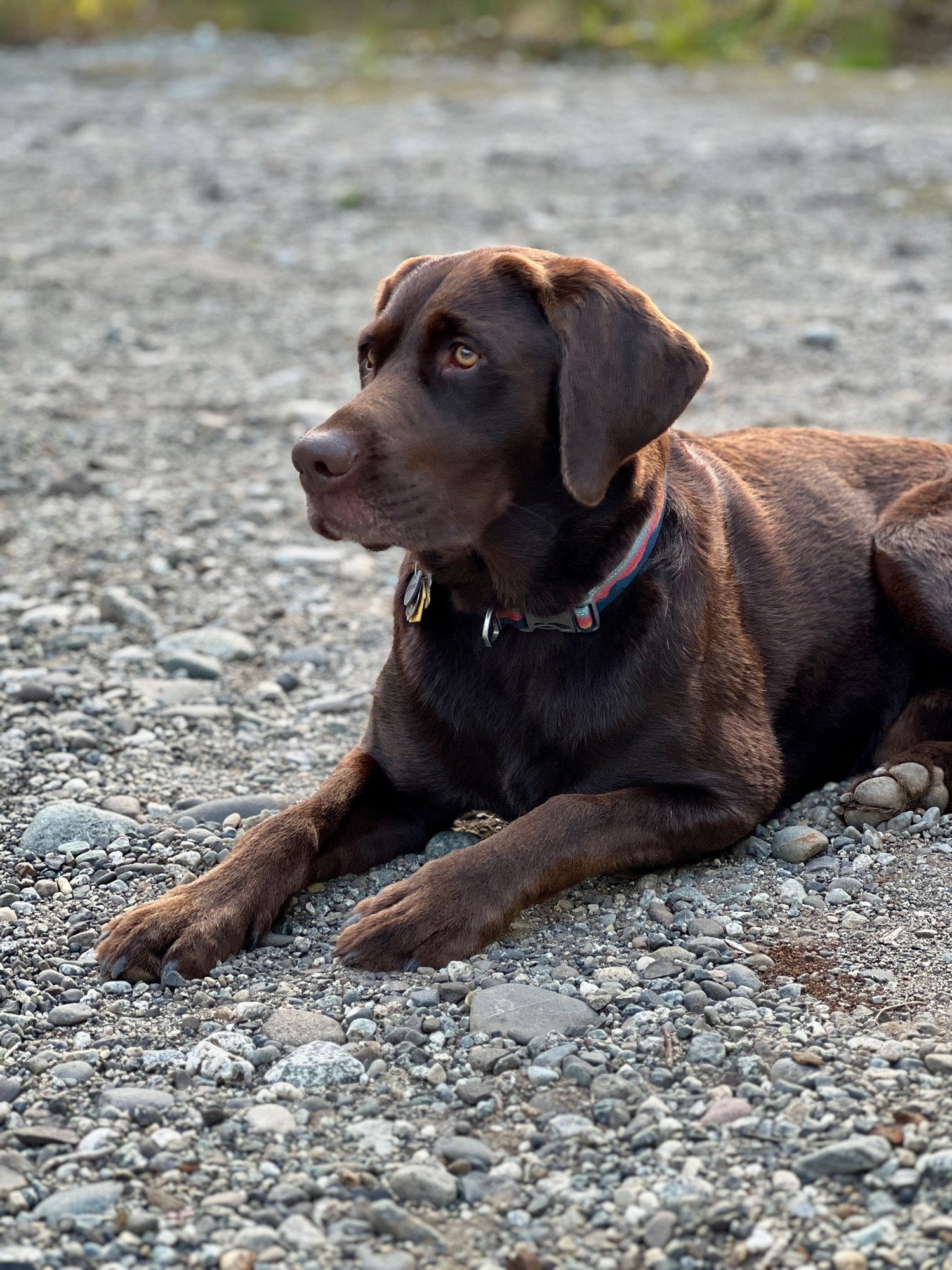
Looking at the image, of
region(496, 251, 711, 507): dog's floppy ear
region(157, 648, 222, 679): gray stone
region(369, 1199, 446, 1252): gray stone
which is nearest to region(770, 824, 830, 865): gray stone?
region(496, 251, 711, 507): dog's floppy ear

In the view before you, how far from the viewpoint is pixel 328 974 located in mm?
3391

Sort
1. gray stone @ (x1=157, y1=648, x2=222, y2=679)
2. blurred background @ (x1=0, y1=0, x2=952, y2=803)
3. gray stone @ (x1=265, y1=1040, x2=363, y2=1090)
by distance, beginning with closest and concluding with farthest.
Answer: gray stone @ (x1=265, y1=1040, x2=363, y2=1090), gray stone @ (x1=157, y1=648, x2=222, y2=679), blurred background @ (x1=0, y1=0, x2=952, y2=803)

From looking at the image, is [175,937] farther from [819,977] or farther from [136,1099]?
[819,977]

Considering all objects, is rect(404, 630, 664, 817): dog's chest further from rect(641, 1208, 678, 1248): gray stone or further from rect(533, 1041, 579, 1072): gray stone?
rect(641, 1208, 678, 1248): gray stone

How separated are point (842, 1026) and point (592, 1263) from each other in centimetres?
85

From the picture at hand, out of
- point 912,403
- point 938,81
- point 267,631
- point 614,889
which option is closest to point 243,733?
point 267,631

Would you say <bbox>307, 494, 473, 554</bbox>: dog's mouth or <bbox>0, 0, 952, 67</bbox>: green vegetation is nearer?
<bbox>307, 494, 473, 554</bbox>: dog's mouth

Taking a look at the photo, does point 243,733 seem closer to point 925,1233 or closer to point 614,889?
point 614,889

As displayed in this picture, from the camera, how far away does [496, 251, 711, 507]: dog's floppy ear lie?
3572 millimetres

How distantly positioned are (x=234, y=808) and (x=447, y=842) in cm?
62

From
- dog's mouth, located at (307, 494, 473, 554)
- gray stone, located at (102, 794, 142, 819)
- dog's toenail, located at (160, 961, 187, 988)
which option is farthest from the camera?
gray stone, located at (102, 794, 142, 819)

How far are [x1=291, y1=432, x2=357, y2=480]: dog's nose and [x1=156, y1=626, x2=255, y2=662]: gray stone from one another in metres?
1.90

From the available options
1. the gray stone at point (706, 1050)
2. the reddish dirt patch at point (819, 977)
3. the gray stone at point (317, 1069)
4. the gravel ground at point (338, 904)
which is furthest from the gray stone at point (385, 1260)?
the reddish dirt patch at point (819, 977)

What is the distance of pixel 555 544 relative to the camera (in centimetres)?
377
